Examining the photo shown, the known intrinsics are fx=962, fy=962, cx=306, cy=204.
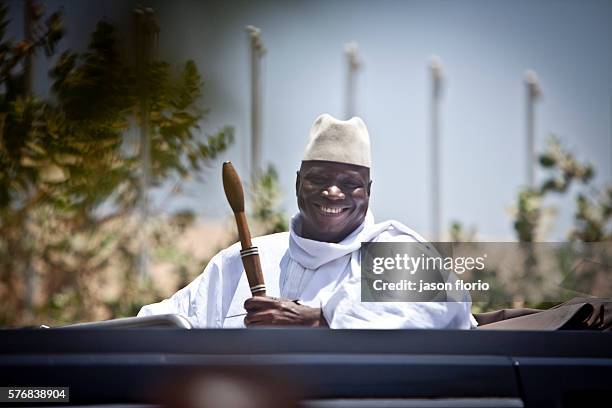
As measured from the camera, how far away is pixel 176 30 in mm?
2732

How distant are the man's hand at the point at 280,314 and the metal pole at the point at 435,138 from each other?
0.43 m

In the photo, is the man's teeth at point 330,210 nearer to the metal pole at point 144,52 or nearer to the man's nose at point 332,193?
the man's nose at point 332,193

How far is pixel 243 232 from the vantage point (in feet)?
9.38

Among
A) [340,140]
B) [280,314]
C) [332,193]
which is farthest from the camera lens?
[332,193]

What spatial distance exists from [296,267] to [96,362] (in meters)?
0.75

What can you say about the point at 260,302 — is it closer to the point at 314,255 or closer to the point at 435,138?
the point at 314,255

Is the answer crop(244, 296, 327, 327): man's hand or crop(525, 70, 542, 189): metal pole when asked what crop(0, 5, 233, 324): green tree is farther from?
crop(525, 70, 542, 189): metal pole

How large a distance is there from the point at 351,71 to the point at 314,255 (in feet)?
1.89

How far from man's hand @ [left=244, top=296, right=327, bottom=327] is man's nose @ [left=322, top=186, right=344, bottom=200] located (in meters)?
0.36

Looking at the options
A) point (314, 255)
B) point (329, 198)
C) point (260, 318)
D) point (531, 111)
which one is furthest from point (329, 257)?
point (531, 111)

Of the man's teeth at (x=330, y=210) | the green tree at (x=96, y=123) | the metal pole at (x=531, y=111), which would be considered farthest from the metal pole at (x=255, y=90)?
the metal pole at (x=531, y=111)

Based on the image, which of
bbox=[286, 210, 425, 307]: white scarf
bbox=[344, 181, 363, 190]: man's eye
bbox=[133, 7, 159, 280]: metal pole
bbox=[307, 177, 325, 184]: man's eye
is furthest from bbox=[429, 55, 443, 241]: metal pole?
bbox=[133, 7, 159, 280]: metal pole

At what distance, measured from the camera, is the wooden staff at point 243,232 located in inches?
110

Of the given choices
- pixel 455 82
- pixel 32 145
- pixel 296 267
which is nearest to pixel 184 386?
pixel 296 267
